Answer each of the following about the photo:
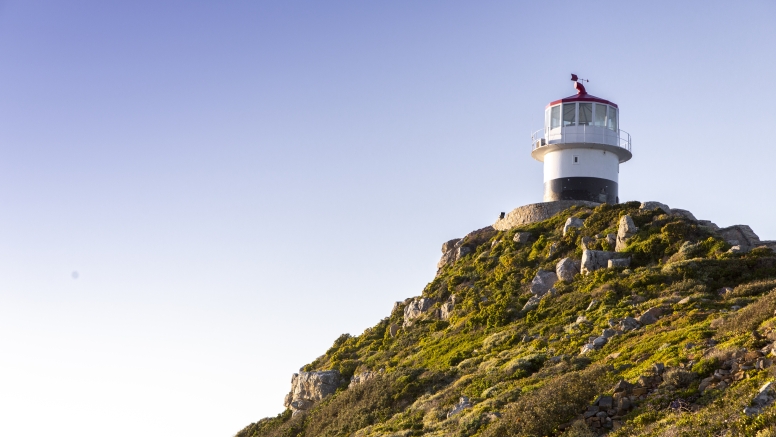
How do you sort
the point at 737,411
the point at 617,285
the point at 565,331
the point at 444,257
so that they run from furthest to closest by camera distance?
the point at 444,257, the point at 617,285, the point at 565,331, the point at 737,411

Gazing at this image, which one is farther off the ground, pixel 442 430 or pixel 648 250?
pixel 648 250

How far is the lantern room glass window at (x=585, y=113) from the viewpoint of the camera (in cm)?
4616

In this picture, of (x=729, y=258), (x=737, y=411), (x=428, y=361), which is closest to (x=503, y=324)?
(x=428, y=361)

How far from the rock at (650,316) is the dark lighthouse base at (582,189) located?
60.6 feet

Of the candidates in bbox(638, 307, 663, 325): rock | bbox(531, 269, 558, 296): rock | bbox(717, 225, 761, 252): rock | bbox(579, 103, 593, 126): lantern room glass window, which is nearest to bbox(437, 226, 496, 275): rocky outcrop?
bbox(579, 103, 593, 126): lantern room glass window

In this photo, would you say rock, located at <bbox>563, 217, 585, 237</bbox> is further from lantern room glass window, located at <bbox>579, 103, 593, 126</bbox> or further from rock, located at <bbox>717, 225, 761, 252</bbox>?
lantern room glass window, located at <bbox>579, 103, 593, 126</bbox>

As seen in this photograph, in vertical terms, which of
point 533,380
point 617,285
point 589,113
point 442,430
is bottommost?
point 442,430

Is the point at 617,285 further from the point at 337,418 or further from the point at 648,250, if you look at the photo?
the point at 337,418

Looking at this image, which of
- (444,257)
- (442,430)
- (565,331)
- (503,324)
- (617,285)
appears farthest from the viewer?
(444,257)

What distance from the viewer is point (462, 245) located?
147 feet

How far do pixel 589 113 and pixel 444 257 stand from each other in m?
11.1

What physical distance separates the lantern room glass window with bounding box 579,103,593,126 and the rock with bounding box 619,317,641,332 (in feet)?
70.0

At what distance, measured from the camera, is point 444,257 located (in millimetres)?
45500

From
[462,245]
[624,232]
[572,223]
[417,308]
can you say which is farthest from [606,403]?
[462,245]
